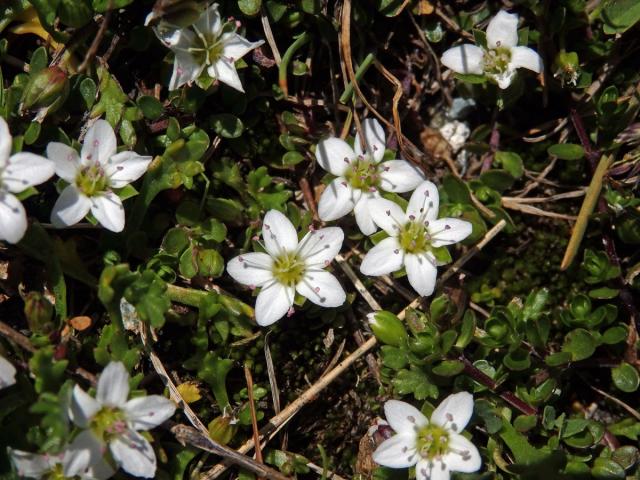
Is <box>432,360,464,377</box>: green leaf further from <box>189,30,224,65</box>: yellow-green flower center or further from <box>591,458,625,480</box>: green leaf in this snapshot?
<box>189,30,224,65</box>: yellow-green flower center

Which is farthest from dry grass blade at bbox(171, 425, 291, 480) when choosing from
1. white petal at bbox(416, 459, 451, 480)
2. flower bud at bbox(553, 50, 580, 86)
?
flower bud at bbox(553, 50, 580, 86)

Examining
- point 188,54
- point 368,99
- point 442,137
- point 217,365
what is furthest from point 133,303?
point 442,137

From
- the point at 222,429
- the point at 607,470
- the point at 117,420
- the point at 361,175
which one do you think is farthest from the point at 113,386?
the point at 607,470

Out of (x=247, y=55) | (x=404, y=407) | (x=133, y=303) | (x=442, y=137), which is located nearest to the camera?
(x=133, y=303)

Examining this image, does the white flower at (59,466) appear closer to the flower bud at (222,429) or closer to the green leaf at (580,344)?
the flower bud at (222,429)

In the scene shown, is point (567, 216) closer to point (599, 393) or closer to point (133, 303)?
point (599, 393)

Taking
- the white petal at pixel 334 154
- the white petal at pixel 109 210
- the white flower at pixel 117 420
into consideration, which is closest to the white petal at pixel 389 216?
the white petal at pixel 334 154
